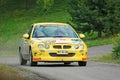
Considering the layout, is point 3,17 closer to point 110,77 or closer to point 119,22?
point 119,22

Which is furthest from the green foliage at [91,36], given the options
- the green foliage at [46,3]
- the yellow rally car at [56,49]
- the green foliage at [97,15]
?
the yellow rally car at [56,49]

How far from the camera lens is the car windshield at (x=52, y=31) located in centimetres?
2217

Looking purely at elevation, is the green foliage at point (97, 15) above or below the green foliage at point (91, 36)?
above

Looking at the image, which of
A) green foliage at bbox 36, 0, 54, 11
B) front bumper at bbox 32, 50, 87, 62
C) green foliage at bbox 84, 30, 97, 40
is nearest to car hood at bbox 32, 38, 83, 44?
front bumper at bbox 32, 50, 87, 62

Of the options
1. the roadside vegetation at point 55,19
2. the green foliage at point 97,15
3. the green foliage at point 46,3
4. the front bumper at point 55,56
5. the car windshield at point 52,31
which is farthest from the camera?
the green foliage at point 46,3

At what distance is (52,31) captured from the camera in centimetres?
2241

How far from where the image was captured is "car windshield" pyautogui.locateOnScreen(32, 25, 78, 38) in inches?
873

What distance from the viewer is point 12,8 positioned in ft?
239

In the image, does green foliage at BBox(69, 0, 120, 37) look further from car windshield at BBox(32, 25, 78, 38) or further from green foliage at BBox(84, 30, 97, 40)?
car windshield at BBox(32, 25, 78, 38)

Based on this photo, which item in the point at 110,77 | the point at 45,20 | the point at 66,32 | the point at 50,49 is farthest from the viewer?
the point at 45,20

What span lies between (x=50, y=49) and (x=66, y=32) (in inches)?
62.3

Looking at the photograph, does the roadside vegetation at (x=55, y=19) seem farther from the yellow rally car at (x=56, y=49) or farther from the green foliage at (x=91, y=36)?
the yellow rally car at (x=56, y=49)

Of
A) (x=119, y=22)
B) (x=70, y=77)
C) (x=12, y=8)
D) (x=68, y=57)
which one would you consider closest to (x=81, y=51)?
(x=68, y=57)

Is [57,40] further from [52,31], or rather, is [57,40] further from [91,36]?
[91,36]
